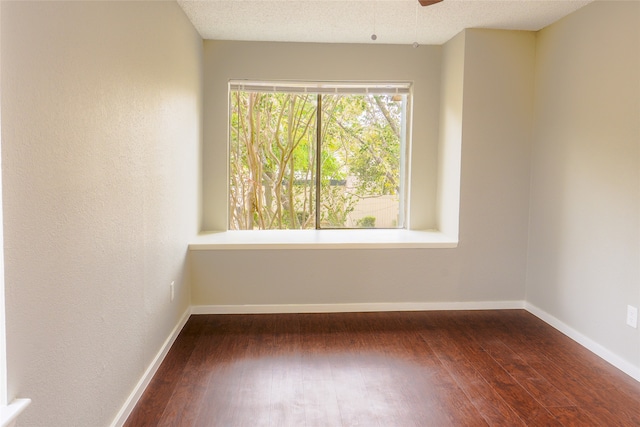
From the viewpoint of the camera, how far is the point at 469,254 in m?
3.79

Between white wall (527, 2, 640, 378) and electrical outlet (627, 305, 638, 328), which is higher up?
white wall (527, 2, 640, 378)

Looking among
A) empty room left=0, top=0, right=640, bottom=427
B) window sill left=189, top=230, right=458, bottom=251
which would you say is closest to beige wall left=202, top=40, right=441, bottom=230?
empty room left=0, top=0, right=640, bottom=427

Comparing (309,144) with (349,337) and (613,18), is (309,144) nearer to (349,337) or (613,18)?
(349,337)

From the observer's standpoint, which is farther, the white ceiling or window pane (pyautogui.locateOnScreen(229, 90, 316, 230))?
window pane (pyautogui.locateOnScreen(229, 90, 316, 230))

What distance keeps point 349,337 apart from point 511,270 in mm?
1535

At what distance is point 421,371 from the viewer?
2.71 metres

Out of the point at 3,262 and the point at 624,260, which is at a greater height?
the point at 3,262

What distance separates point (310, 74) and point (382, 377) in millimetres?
2597

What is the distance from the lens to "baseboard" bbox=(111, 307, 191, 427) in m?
2.11

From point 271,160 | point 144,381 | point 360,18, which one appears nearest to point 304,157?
point 271,160

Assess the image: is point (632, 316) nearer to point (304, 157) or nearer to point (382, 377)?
point (382, 377)

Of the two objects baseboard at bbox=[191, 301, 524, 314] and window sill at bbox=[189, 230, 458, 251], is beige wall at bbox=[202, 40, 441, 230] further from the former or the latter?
baseboard at bbox=[191, 301, 524, 314]

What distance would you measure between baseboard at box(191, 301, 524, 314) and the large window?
85cm

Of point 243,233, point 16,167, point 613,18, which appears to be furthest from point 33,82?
point 613,18
